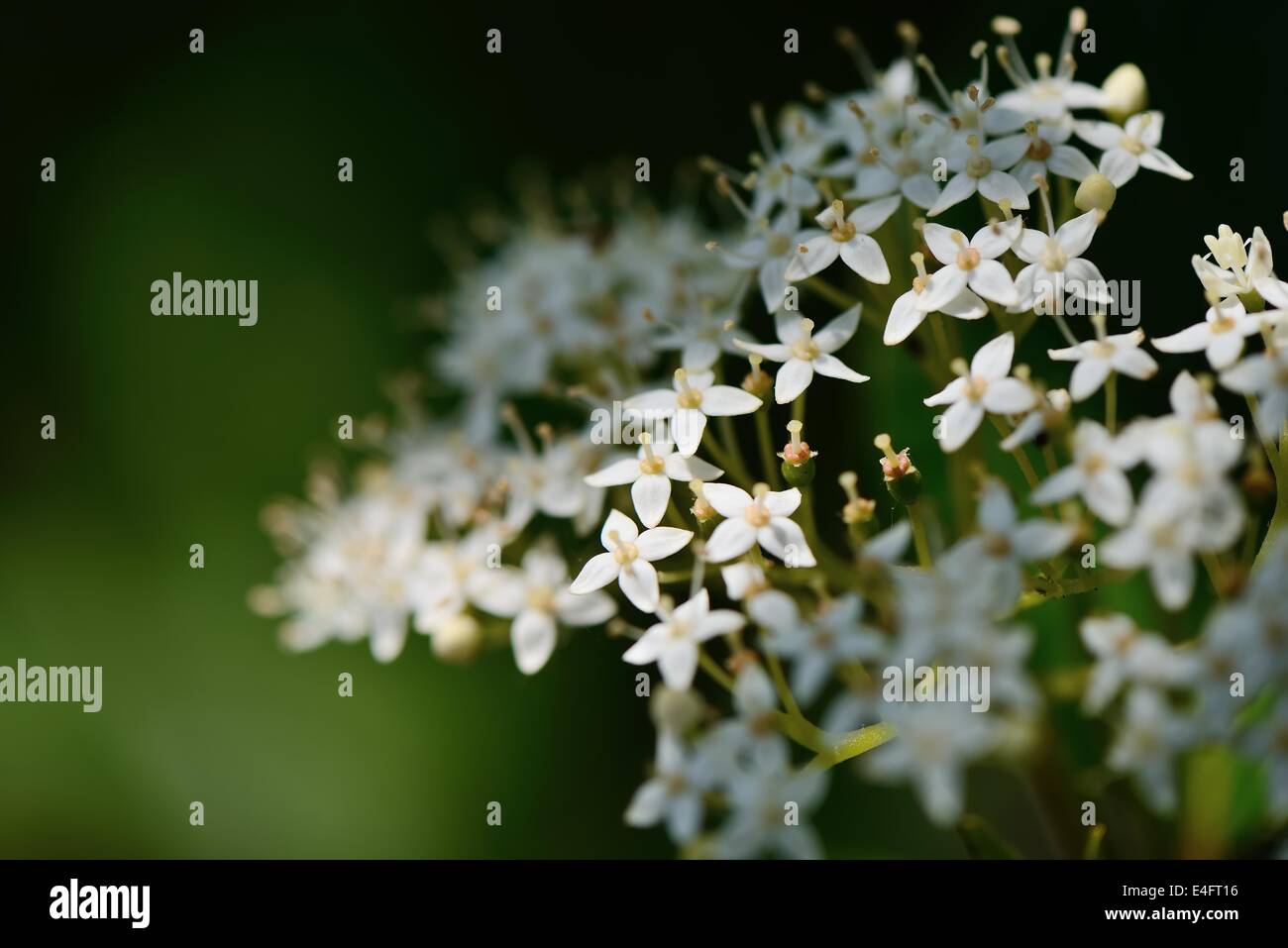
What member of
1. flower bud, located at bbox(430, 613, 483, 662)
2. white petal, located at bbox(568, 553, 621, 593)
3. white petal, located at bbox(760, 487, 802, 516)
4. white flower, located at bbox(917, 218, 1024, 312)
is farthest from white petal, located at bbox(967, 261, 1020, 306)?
flower bud, located at bbox(430, 613, 483, 662)

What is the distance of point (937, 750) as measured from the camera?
3.51ft

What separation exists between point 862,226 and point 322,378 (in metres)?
1.37

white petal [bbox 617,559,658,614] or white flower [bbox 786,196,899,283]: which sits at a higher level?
white flower [bbox 786,196,899,283]

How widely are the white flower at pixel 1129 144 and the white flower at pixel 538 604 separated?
839 millimetres

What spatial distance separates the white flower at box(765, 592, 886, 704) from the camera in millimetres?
1148

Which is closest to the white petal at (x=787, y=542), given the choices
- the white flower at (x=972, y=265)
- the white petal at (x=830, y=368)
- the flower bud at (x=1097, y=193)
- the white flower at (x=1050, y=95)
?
the white petal at (x=830, y=368)

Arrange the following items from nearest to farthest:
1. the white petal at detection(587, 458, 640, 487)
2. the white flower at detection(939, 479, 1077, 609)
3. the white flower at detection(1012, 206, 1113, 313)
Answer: the white flower at detection(939, 479, 1077, 609) → the white flower at detection(1012, 206, 1113, 313) → the white petal at detection(587, 458, 640, 487)

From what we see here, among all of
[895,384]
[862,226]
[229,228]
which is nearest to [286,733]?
[229,228]

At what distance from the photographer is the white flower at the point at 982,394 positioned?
128 centimetres

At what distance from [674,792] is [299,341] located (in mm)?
1575

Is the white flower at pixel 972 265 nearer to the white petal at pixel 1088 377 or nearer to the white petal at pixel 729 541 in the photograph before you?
the white petal at pixel 1088 377

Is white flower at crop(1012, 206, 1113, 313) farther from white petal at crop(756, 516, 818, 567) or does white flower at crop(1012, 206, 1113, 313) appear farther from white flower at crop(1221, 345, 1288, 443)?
white petal at crop(756, 516, 818, 567)
